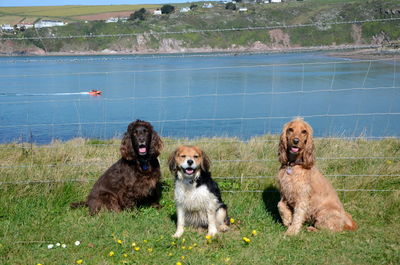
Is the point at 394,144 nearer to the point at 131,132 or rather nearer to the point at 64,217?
the point at 131,132

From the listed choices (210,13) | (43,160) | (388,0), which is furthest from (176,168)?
(210,13)

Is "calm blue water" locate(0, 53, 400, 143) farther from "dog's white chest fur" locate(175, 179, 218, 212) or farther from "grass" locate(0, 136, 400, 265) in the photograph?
"dog's white chest fur" locate(175, 179, 218, 212)

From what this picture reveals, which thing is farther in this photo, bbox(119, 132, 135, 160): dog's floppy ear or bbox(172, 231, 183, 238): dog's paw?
bbox(119, 132, 135, 160): dog's floppy ear

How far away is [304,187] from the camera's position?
553cm

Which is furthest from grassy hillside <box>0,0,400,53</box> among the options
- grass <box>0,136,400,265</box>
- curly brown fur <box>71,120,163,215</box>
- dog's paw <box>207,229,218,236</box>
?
dog's paw <box>207,229,218,236</box>

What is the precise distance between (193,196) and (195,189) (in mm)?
92

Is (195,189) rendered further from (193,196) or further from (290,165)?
(290,165)

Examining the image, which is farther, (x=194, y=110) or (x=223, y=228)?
(x=194, y=110)

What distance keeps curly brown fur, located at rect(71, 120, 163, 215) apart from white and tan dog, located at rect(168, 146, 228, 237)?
98cm

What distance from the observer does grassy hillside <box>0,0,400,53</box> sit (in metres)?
11.0

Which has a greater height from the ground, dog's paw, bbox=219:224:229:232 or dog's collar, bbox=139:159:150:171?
dog's collar, bbox=139:159:150:171

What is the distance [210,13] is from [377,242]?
57066 mm

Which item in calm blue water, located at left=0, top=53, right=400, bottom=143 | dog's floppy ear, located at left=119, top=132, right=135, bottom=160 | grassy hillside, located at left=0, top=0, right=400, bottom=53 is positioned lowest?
calm blue water, located at left=0, top=53, right=400, bottom=143

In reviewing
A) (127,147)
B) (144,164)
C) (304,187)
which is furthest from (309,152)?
(127,147)
